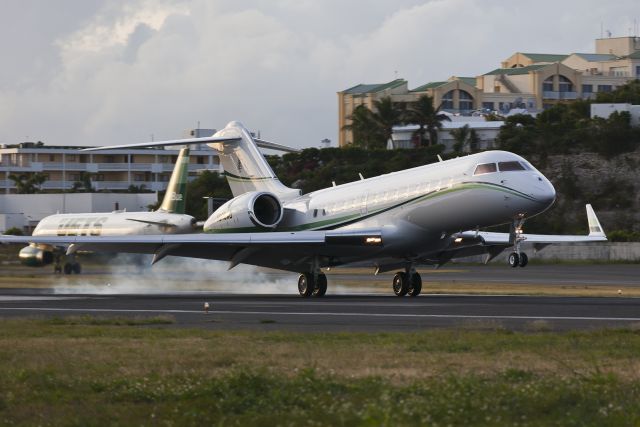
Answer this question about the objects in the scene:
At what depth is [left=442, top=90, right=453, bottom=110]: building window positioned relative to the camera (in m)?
150

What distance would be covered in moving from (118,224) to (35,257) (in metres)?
5.13

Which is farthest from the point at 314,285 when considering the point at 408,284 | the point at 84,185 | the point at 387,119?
the point at 84,185

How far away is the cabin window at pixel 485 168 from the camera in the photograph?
1377 inches

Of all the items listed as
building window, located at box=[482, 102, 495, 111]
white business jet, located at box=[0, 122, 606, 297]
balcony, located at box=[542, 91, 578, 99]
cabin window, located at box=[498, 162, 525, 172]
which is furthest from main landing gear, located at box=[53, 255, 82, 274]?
balcony, located at box=[542, 91, 578, 99]

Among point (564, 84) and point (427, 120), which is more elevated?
point (564, 84)

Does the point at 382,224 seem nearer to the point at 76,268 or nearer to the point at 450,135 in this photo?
the point at 76,268

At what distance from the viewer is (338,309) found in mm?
30953

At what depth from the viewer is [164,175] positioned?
165250 mm

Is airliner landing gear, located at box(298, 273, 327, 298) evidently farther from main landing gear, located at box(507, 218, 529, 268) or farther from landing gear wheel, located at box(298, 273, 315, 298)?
main landing gear, located at box(507, 218, 529, 268)

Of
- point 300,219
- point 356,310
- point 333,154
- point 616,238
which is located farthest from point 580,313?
point 333,154

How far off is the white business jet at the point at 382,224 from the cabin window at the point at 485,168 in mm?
28

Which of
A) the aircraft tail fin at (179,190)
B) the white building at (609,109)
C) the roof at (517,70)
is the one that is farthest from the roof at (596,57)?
the aircraft tail fin at (179,190)

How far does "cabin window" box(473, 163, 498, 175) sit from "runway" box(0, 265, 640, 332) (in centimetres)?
364

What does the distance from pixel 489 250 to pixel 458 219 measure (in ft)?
14.7
